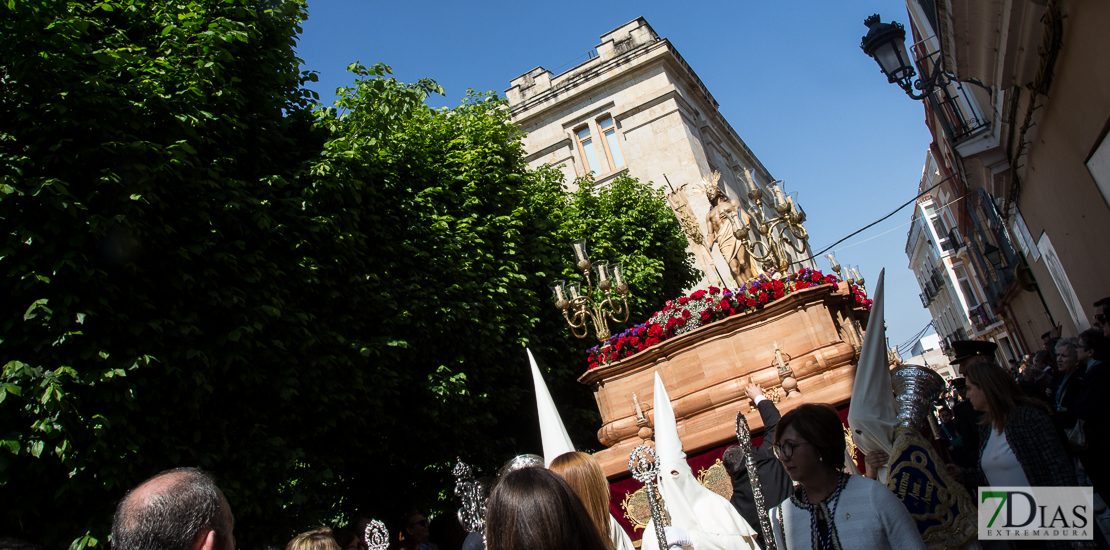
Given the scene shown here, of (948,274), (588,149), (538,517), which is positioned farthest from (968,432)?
(948,274)

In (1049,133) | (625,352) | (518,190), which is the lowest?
(625,352)

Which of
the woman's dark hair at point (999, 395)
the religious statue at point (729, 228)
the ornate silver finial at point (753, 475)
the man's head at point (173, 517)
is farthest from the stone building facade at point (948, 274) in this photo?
the man's head at point (173, 517)

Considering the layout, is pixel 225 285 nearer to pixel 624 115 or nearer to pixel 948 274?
pixel 624 115

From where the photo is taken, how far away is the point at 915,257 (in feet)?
213

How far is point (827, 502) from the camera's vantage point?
9.74 feet

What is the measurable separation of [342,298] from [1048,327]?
19.8m

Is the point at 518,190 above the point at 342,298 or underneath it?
above

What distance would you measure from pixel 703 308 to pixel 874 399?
269 inches

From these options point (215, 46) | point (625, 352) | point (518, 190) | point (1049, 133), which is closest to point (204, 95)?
point (215, 46)

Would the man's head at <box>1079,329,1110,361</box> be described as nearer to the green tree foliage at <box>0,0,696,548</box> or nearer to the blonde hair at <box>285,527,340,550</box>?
the blonde hair at <box>285,527,340,550</box>

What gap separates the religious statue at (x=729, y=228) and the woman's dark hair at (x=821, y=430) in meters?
8.95

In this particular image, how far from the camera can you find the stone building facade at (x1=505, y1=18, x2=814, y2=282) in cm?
2638

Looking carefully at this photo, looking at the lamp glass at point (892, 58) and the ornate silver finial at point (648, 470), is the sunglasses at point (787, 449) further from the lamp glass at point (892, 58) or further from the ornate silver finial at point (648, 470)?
the lamp glass at point (892, 58)

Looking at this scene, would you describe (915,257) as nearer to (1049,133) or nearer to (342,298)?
(1049,133)
